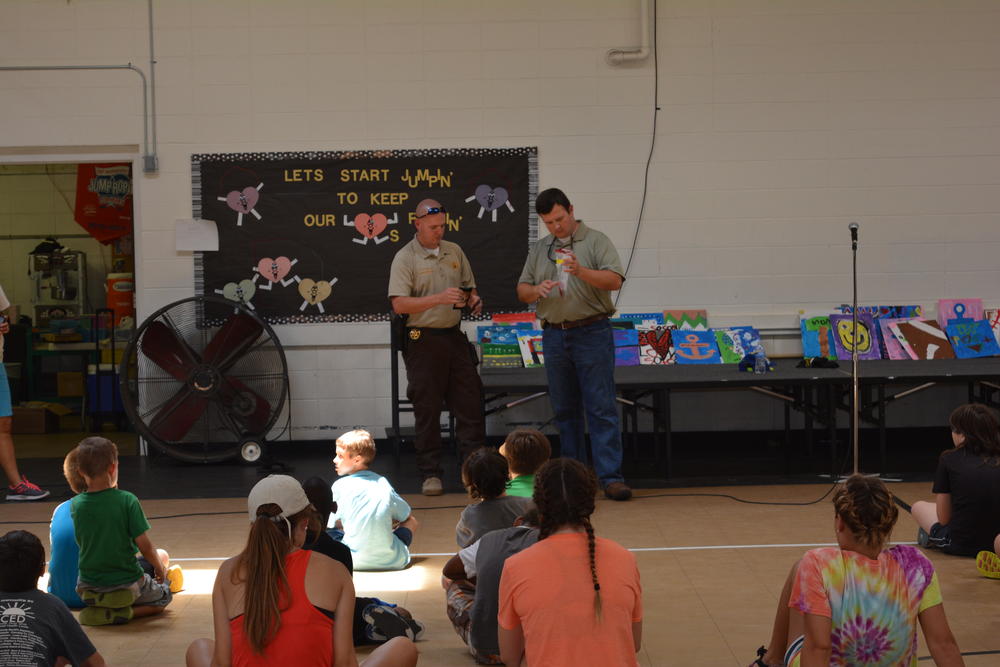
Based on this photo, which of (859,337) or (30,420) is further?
(30,420)

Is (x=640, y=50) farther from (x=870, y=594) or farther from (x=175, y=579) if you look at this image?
(x=870, y=594)

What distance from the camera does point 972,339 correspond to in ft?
25.7

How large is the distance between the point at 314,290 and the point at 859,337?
A: 3795mm

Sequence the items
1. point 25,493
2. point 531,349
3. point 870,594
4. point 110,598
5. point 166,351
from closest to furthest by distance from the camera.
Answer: point 870,594
point 110,598
point 25,493
point 166,351
point 531,349

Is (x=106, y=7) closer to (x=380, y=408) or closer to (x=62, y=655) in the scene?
(x=380, y=408)

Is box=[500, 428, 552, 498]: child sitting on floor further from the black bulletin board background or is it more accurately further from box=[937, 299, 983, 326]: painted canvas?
box=[937, 299, 983, 326]: painted canvas

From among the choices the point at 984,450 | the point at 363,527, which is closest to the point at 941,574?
the point at 984,450

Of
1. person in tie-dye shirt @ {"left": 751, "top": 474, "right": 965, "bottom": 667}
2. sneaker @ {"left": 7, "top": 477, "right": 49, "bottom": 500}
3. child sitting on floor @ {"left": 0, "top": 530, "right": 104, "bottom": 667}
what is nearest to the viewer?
person in tie-dye shirt @ {"left": 751, "top": 474, "right": 965, "bottom": 667}

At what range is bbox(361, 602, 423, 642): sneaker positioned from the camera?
391 cm

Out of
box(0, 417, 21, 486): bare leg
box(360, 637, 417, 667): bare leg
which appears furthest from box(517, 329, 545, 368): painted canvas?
box(360, 637, 417, 667): bare leg

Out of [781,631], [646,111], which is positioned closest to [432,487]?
[646,111]

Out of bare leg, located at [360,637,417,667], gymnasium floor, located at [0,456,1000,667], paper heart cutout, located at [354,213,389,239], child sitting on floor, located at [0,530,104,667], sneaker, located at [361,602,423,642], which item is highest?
paper heart cutout, located at [354,213,389,239]

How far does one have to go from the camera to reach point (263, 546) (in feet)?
9.03

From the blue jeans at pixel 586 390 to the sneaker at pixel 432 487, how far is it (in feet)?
2.48
